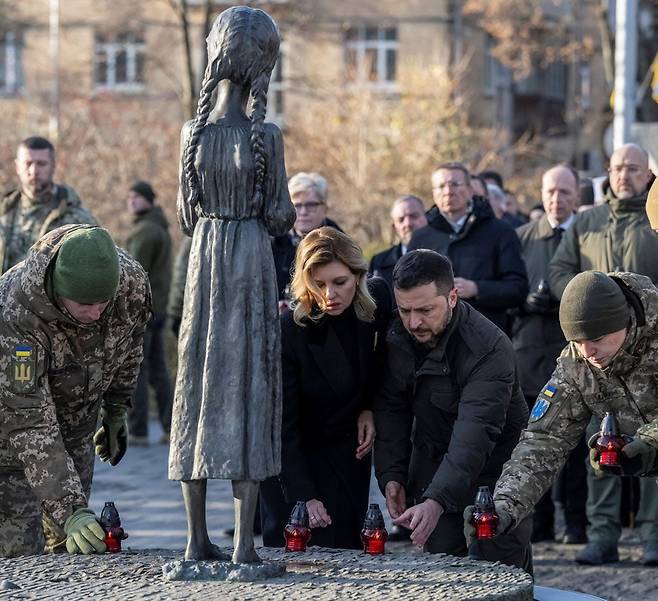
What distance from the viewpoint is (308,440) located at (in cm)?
743

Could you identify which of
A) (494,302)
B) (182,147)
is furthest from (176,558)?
(494,302)

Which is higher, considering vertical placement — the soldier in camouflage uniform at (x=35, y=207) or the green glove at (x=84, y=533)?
the soldier in camouflage uniform at (x=35, y=207)

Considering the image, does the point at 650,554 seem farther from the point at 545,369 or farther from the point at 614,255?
the point at 614,255

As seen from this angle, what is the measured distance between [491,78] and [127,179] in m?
21.6

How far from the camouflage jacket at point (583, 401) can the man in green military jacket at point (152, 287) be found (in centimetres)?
816

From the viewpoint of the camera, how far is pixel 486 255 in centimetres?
1000

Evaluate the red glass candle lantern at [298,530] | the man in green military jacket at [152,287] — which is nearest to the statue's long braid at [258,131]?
the red glass candle lantern at [298,530]

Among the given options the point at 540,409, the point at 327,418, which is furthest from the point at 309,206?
the point at 540,409

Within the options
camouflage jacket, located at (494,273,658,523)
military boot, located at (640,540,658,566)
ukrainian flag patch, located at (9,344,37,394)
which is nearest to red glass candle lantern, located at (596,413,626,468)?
camouflage jacket, located at (494,273,658,523)

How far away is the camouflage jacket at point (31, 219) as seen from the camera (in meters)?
11.0

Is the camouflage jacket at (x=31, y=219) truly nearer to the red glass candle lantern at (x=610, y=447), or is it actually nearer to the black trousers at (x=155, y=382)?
the black trousers at (x=155, y=382)

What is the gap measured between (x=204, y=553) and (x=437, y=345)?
154 centimetres

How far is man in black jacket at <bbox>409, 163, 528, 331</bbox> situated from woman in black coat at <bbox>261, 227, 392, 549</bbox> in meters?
2.43

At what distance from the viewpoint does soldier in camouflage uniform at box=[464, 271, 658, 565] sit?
6.36 metres
